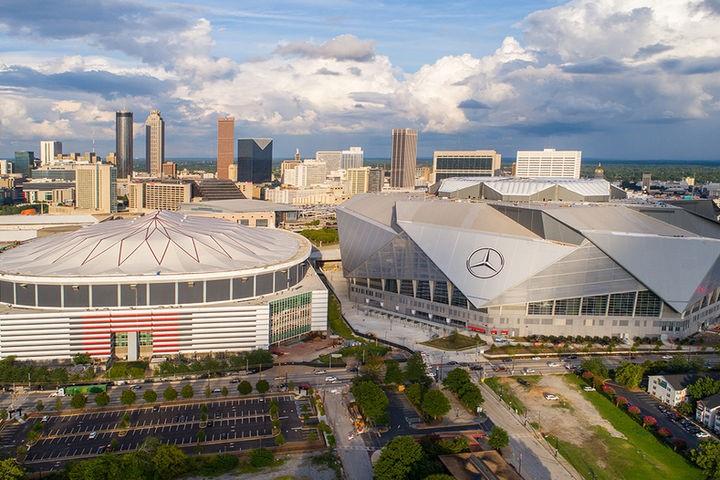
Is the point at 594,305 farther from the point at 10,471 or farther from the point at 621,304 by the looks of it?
the point at 10,471

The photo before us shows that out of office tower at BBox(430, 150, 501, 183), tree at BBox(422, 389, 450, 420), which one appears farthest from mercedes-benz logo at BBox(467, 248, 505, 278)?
office tower at BBox(430, 150, 501, 183)

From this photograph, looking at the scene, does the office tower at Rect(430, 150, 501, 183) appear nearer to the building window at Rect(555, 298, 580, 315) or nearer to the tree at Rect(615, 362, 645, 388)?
the building window at Rect(555, 298, 580, 315)

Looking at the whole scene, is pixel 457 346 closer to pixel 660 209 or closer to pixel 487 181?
pixel 660 209

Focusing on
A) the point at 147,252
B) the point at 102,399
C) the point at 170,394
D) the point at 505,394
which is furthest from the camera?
the point at 147,252

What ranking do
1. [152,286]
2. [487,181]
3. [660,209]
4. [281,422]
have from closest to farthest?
1. [281,422]
2. [152,286]
3. [660,209]
4. [487,181]

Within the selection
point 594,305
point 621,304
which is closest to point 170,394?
point 594,305

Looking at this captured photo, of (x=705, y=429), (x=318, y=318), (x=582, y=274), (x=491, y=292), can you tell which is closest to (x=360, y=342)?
(x=318, y=318)

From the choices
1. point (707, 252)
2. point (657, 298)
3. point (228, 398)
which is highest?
point (707, 252)
